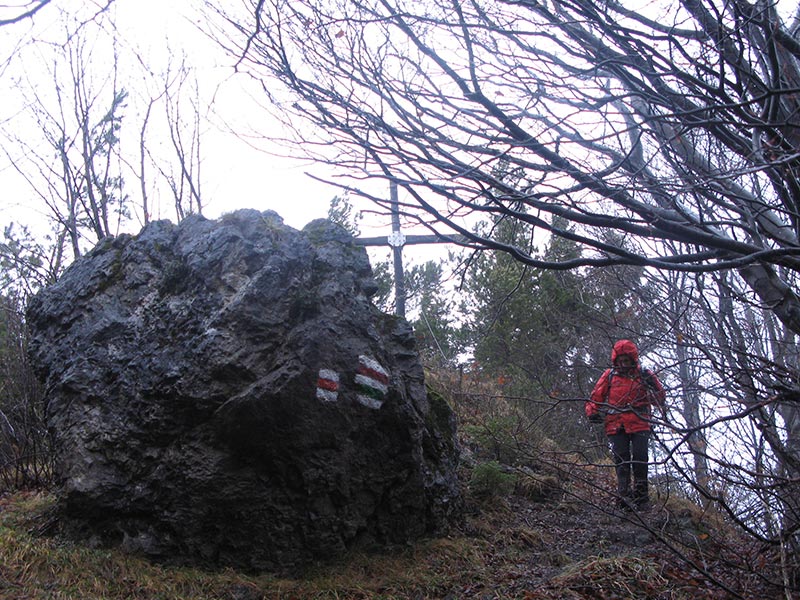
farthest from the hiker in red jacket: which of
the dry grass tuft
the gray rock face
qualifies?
the gray rock face

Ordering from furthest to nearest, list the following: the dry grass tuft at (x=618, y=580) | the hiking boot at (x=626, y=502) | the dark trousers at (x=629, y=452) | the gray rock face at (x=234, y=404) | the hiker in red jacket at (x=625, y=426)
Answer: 1. the dark trousers at (x=629, y=452)
2. the hiker in red jacket at (x=625, y=426)
3. the gray rock face at (x=234, y=404)
4. the dry grass tuft at (x=618, y=580)
5. the hiking boot at (x=626, y=502)

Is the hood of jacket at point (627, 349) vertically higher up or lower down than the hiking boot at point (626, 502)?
higher up

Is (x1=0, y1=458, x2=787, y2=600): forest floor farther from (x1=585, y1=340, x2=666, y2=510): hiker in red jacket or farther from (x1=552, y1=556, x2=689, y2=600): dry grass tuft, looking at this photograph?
(x1=585, y1=340, x2=666, y2=510): hiker in red jacket

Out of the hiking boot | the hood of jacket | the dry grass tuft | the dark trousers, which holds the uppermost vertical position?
the hood of jacket

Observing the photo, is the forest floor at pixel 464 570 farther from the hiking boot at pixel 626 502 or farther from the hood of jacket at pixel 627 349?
the hood of jacket at pixel 627 349

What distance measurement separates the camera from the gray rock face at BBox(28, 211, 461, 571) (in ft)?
14.2

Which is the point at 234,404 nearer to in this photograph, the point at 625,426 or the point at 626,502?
the point at 626,502

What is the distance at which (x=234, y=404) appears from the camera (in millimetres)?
4262

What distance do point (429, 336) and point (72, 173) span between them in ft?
25.7

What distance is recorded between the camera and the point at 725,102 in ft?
10.2

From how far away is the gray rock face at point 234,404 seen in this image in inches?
170

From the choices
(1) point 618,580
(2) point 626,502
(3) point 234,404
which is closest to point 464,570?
(1) point 618,580

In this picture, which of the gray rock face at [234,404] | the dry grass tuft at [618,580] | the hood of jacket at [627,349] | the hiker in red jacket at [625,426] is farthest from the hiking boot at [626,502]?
the gray rock face at [234,404]

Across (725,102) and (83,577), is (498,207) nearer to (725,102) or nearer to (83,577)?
(725,102)
